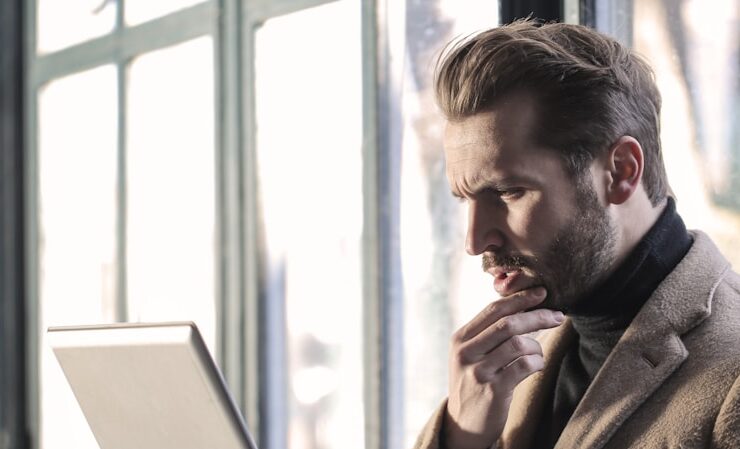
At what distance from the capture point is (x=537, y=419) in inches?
72.7

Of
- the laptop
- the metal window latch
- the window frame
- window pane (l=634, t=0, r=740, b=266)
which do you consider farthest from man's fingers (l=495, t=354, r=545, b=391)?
the metal window latch

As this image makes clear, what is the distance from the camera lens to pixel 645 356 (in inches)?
62.9

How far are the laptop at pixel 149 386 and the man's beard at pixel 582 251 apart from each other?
1.89ft

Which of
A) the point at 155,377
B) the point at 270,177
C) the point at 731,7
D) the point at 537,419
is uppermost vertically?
the point at 731,7

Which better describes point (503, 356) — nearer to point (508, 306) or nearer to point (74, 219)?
point (508, 306)

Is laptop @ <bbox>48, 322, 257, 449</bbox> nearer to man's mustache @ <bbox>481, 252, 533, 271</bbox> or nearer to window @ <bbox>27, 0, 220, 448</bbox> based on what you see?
man's mustache @ <bbox>481, 252, 533, 271</bbox>

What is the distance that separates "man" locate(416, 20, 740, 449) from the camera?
5.36 ft

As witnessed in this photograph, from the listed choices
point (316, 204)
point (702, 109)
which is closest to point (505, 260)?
point (702, 109)

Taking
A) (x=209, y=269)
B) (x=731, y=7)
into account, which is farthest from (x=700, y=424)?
(x=209, y=269)

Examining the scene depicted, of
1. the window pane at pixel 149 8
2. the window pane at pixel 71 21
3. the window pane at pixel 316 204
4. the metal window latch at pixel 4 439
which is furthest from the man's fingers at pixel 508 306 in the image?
the metal window latch at pixel 4 439

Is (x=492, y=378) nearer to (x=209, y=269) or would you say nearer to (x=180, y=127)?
(x=209, y=269)

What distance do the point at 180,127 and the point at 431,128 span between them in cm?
123

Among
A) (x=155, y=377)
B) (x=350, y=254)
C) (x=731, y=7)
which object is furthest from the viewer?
(x=350, y=254)

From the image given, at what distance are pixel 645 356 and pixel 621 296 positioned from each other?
124 millimetres
